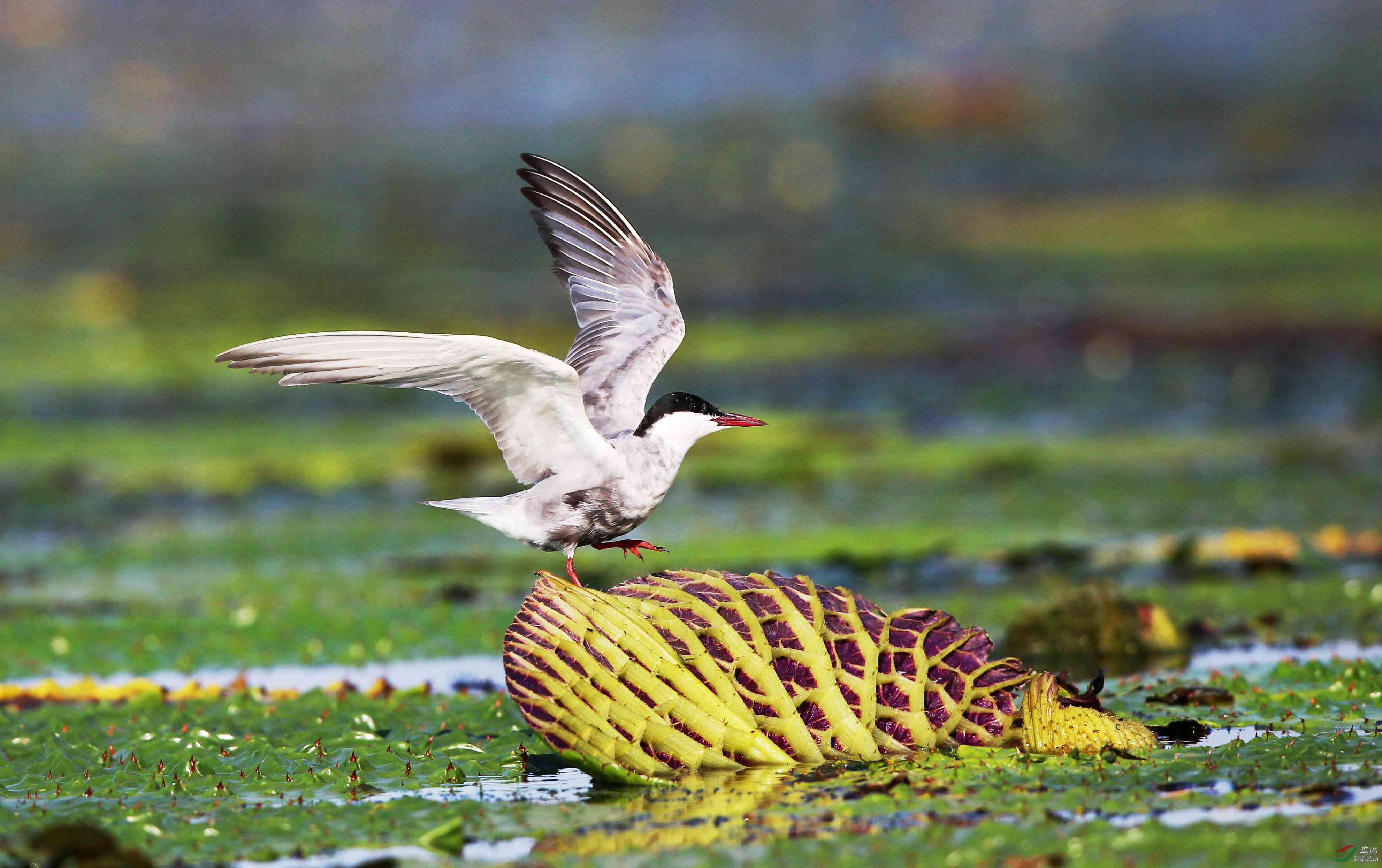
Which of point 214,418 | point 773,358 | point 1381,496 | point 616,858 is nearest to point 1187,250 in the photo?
point 773,358

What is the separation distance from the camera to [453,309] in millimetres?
27547

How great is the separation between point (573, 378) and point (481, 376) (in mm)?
397

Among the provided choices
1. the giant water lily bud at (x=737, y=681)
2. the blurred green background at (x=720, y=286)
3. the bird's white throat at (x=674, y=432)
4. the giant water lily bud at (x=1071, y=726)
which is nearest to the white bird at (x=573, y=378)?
the bird's white throat at (x=674, y=432)

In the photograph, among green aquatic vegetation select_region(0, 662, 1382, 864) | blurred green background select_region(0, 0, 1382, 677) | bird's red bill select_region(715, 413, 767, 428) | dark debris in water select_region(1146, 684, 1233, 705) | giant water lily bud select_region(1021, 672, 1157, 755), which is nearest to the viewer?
green aquatic vegetation select_region(0, 662, 1382, 864)

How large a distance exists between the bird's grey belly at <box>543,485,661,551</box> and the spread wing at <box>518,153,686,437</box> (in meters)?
0.57

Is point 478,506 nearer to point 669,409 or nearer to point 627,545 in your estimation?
point 627,545

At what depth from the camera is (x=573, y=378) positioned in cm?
754

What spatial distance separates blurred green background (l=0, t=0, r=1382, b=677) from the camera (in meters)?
14.4

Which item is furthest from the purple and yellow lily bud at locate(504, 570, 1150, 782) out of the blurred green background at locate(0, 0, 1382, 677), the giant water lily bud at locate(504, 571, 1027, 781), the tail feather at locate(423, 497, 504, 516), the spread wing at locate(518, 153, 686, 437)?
the blurred green background at locate(0, 0, 1382, 677)

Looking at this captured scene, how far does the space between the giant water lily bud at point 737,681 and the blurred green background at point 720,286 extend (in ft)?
13.4

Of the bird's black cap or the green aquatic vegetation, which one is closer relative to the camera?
the green aquatic vegetation

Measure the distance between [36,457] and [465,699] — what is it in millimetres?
12184

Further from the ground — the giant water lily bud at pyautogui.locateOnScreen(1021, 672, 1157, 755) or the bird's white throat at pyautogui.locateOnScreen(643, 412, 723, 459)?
the bird's white throat at pyautogui.locateOnScreen(643, 412, 723, 459)

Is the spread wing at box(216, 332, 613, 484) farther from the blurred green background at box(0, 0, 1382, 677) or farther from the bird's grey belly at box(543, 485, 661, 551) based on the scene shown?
the blurred green background at box(0, 0, 1382, 677)
